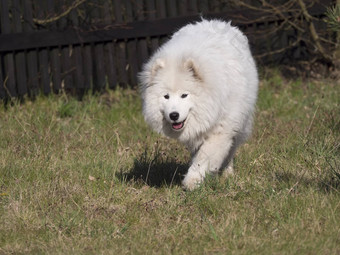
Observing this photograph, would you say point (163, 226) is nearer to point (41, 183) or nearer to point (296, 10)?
point (41, 183)

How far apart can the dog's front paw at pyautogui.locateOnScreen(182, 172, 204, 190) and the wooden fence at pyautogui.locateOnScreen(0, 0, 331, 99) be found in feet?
12.0

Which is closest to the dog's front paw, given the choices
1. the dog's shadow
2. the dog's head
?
the dog's shadow

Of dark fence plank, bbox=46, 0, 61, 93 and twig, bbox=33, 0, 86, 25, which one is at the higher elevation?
twig, bbox=33, 0, 86, 25

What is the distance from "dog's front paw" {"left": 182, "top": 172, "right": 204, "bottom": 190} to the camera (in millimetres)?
5470

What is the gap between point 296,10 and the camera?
8781 mm

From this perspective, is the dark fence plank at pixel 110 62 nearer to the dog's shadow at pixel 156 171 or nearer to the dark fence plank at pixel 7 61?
the dark fence plank at pixel 7 61

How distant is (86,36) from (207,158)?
12.4 feet

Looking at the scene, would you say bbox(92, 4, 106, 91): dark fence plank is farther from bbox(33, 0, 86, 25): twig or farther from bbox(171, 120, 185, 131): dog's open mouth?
bbox(171, 120, 185, 131): dog's open mouth

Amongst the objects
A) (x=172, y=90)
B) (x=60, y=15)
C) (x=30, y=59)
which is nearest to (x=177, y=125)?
(x=172, y=90)

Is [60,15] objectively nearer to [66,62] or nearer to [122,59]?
[66,62]

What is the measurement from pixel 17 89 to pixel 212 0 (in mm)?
2832

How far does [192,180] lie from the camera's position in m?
5.51

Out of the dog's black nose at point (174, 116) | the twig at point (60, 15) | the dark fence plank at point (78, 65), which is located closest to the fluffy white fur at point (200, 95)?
the dog's black nose at point (174, 116)

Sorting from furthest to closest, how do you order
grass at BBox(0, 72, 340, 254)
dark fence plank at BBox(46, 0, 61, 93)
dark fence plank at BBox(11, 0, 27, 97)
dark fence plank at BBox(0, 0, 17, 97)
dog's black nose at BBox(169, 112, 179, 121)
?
dark fence plank at BBox(46, 0, 61, 93) → dark fence plank at BBox(11, 0, 27, 97) → dark fence plank at BBox(0, 0, 17, 97) → dog's black nose at BBox(169, 112, 179, 121) → grass at BBox(0, 72, 340, 254)
